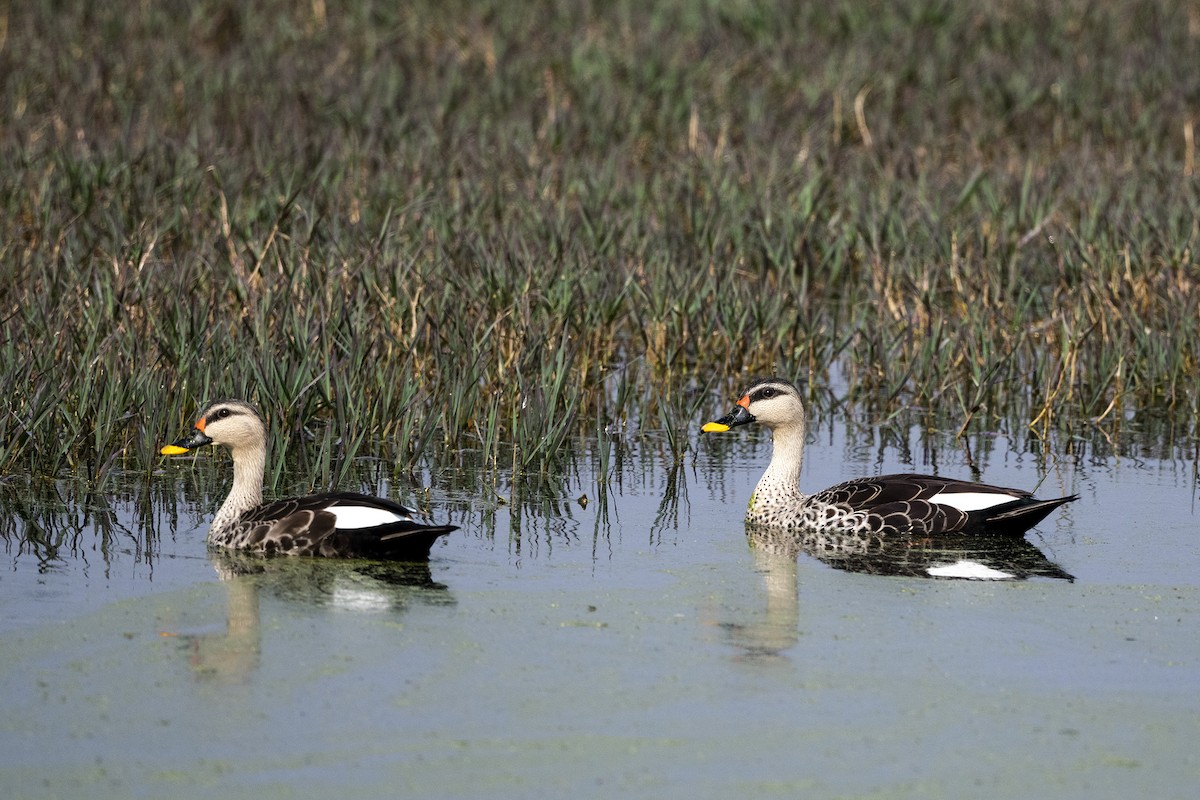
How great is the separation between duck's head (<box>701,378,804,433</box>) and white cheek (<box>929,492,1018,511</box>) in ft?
3.26

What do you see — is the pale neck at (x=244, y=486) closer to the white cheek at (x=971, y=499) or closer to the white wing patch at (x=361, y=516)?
the white wing patch at (x=361, y=516)

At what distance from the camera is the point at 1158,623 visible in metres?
6.61

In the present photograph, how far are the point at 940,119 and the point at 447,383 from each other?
8858mm

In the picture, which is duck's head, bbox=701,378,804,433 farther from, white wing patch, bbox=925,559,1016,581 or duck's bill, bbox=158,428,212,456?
duck's bill, bbox=158,428,212,456

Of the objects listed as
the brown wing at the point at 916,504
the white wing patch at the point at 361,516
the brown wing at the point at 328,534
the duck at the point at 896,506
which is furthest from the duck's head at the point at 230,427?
the brown wing at the point at 916,504

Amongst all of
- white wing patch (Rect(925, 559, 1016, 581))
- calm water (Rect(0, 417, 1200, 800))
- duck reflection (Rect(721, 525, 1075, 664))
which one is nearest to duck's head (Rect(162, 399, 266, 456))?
calm water (Rect(0, 417, 1200, 800))

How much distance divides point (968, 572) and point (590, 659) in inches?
81.3

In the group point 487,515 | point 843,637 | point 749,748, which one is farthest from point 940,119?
point 749,748

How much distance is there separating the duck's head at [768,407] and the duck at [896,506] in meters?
0.14

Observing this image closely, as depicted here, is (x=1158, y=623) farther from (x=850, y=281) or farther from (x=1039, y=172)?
(x=1039, y=172)

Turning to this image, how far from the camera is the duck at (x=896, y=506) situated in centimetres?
→ 784

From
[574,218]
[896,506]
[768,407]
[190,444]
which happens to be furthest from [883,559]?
[574,218]

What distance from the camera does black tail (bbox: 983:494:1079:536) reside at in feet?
25.3

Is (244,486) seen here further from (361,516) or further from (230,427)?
(361,516)
